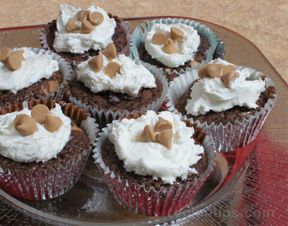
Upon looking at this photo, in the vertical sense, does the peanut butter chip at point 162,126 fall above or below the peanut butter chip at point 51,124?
above

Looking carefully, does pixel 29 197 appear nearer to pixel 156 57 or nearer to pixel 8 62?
pixel 8 62

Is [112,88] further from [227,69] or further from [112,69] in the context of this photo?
[227,69]

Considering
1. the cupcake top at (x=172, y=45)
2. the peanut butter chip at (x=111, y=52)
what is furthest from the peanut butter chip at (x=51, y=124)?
the cupcake top at (x=172, y=45)

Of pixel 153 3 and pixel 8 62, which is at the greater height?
pixel 8 62

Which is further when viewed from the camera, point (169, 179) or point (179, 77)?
point (179, 77)

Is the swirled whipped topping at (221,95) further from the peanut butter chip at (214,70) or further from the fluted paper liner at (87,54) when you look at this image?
the fluted paper liner at (87,54)

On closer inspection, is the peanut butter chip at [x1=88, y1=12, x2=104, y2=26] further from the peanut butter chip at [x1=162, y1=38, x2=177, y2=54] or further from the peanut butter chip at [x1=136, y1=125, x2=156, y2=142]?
the peanut butter chip at [x1=136, y1=125, x2=156, y2=142]

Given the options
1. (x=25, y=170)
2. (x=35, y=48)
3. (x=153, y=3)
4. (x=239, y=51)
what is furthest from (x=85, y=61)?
(x=153, y=3)

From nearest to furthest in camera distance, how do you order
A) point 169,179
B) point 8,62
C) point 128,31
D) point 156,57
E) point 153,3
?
point 169,179 → point 8,62 → point 156,57 → point 128,31 → point 153,3
